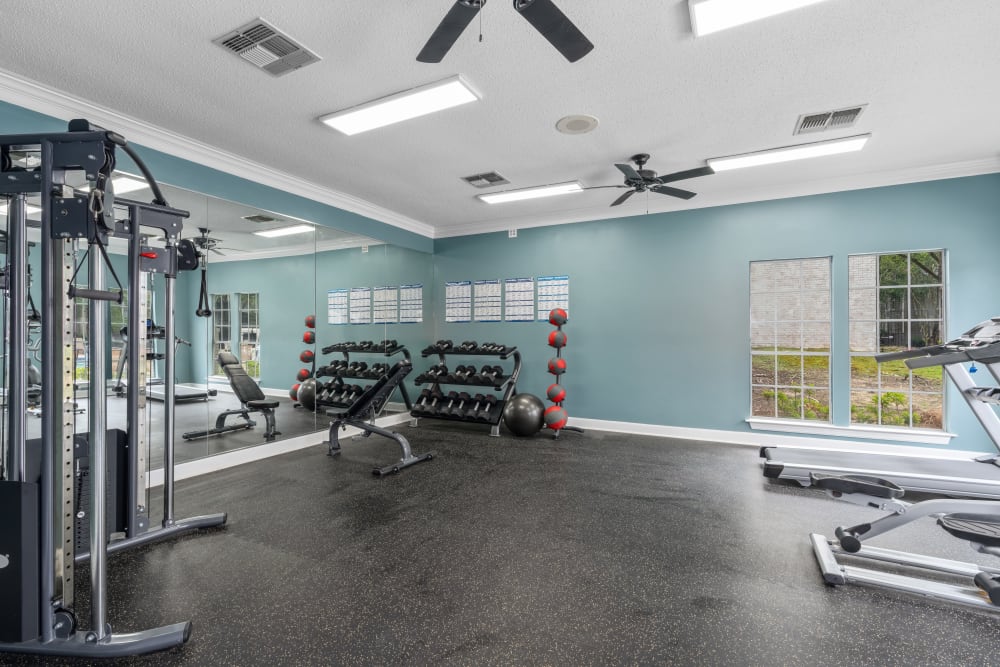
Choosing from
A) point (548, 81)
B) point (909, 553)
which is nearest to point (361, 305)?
point (548, 81)

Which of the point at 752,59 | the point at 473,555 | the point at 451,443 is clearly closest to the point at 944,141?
the point at 752,59

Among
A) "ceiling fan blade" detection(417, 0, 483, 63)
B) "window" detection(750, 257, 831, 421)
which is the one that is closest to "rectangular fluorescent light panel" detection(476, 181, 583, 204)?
"window" detection(750, 257, 831, 421)

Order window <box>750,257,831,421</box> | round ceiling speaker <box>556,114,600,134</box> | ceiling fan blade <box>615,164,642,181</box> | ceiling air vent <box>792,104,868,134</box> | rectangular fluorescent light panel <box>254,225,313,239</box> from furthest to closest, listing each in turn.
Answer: window <box>750,257,831,421</box>
rectangular fluorescent light panel <box>254,225,313,239</box>
ceiling fan blade <box>615,164,642,181</box>
round ceiling speaker <box>556,114,600,134</box>
ceiling air vent <box>792,104,868,134</box>

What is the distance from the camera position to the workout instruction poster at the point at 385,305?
5.49 meters

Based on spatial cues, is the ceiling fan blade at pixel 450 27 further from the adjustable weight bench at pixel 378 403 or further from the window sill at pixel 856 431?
the window sill at pixel 856 431

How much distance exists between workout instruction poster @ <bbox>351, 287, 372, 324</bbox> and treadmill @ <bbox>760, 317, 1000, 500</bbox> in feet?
14.2

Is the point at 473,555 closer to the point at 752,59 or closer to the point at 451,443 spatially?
the point at 451,443

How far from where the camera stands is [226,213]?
3883 millimetres

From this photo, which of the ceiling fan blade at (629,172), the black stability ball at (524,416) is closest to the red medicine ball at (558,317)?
the black stability ball at (524,416)

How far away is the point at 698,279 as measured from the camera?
4.95 meters

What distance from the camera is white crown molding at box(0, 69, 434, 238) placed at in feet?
8.80

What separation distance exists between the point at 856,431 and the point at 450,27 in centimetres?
496

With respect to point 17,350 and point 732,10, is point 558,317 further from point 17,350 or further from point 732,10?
point 17,350

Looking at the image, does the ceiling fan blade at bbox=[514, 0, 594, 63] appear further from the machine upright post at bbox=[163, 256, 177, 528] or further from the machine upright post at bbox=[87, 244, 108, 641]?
the machine upright post at bbox=[163, 256, 177, 528]
